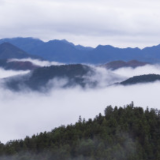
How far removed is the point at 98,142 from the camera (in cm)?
3950

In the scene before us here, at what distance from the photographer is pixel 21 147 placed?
4134 cm

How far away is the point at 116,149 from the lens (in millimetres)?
37031

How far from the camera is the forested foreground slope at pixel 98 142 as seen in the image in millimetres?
37219

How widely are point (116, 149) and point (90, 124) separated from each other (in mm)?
9592

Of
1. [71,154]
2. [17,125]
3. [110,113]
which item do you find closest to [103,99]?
[17,125]

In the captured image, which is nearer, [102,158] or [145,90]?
[102,158]

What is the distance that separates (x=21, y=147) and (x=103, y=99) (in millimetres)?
Answer: 158597

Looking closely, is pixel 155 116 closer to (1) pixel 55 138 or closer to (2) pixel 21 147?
(1) pixel 55 138

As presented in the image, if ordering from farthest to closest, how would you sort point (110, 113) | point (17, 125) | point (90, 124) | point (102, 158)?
point (17, 125)
point (110, 113)
point (90, 124)
point (102, 158)

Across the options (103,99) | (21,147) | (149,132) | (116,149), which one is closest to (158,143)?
(149,132)

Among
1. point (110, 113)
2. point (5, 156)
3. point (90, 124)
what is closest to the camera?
point (5, 156)

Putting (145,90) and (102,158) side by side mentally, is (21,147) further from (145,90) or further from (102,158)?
(145,90)

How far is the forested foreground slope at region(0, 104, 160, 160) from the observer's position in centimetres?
3722

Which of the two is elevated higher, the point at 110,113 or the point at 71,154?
the point at 110,113
